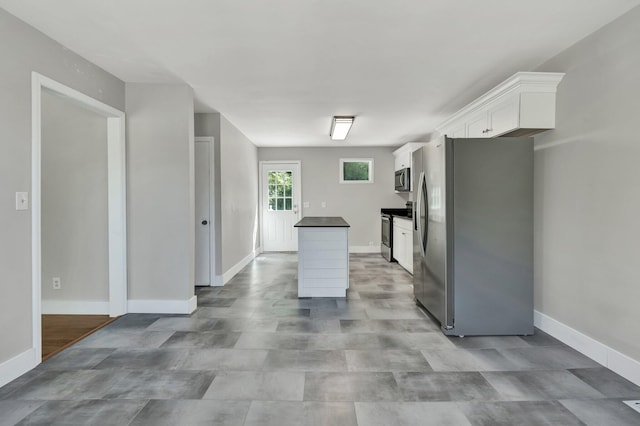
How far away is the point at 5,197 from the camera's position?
218 cm

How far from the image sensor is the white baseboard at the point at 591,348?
86.4 inches

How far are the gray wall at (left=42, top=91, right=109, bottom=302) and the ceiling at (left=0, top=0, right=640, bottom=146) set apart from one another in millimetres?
793

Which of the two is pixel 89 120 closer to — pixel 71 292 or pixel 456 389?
pixel 71 292

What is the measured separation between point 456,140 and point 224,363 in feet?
8.86

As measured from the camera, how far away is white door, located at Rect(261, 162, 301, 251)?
758 cm

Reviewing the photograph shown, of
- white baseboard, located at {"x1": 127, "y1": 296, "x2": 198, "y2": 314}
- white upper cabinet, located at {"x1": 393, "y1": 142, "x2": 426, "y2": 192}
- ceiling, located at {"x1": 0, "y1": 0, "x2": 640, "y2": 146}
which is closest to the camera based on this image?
Answer: ceiling, located at {"x1": 0, "y1": 0, "x2": 640, "y2": 146}

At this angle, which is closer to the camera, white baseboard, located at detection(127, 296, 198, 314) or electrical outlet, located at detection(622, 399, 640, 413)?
electrical outlet, located at detection(622, 399, 640, 413)

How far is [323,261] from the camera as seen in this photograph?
4188mm

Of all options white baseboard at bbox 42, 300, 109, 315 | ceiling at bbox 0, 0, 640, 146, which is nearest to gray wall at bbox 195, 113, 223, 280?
ceiling at bbox 0, 0, 640, 146

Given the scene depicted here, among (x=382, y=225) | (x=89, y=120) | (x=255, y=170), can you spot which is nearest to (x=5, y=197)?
(x=89, y=120)

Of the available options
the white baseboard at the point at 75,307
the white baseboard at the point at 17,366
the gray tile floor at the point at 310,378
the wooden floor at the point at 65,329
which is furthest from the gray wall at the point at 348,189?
the white baseboard at the point at 17,366

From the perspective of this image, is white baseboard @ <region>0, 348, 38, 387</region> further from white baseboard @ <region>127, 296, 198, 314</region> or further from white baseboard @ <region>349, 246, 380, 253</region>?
white baseboard @ <region>349, 246, 380, 253</region>

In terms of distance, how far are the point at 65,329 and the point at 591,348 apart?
4.61m

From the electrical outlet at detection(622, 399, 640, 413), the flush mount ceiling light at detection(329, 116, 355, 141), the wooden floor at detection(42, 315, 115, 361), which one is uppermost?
the flush mount ceiling light at detection(329, 116, 355, 141)
